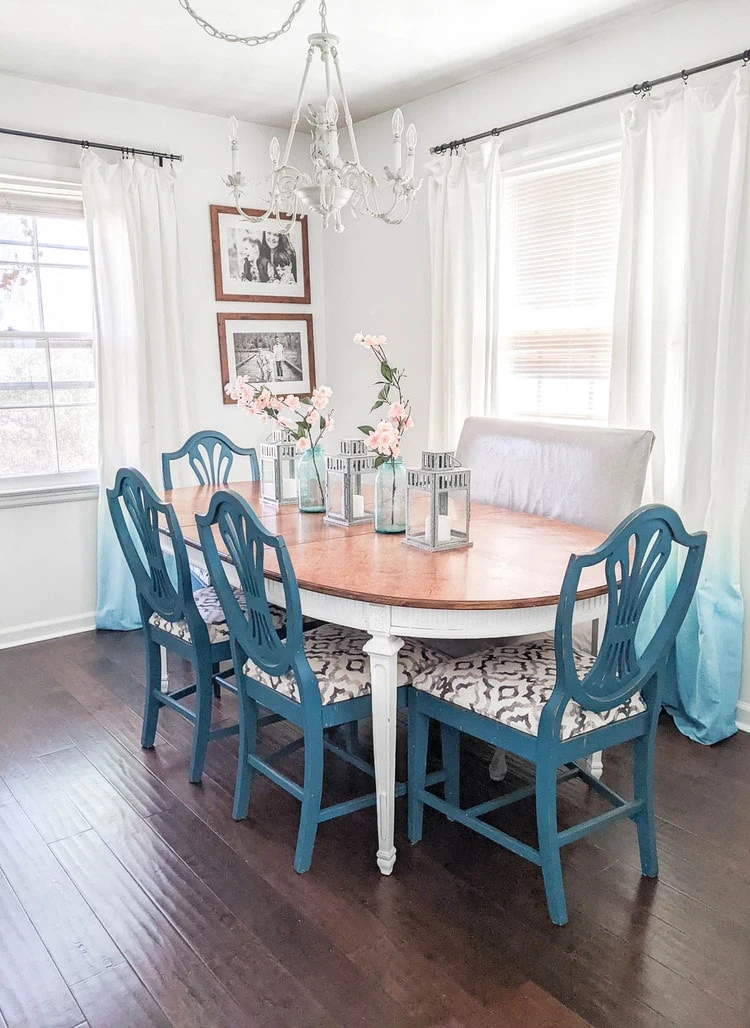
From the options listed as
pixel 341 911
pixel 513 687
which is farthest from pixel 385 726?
pixel 341 911

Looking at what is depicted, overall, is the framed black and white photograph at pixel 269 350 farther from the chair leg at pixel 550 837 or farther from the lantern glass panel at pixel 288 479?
the chair leg at pixel 550 837

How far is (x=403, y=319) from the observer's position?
4328 millimetres

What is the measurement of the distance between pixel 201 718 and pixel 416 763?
29.7 inches

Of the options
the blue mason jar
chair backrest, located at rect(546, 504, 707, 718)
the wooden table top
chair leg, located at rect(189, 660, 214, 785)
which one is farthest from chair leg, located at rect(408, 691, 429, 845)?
the blue mason jar

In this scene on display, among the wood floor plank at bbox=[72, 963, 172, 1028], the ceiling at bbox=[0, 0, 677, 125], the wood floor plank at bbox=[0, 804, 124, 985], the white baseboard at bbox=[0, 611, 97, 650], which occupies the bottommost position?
the wood floor plank at bbox=[0, 804, 124, 985]

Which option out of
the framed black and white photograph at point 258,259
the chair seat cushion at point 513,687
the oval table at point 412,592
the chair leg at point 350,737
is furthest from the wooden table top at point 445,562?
the framed black and white photograph at point 258,259

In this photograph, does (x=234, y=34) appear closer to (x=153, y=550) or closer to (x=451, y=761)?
(x=153, y=550)

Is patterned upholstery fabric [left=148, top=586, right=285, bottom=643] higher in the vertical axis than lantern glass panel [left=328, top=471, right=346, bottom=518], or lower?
lower

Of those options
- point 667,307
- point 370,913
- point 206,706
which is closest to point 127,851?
point 206,706

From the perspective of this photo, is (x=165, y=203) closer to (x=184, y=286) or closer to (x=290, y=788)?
(x=184, y=286)

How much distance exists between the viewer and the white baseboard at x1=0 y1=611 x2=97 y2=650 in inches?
153

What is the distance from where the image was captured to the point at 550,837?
1.88 meters

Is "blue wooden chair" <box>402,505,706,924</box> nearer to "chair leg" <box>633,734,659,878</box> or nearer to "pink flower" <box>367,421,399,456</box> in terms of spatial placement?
"chair leg" <box>633,734,659,878</box>

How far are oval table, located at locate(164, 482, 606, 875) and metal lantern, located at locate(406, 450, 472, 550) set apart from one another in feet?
0.15
